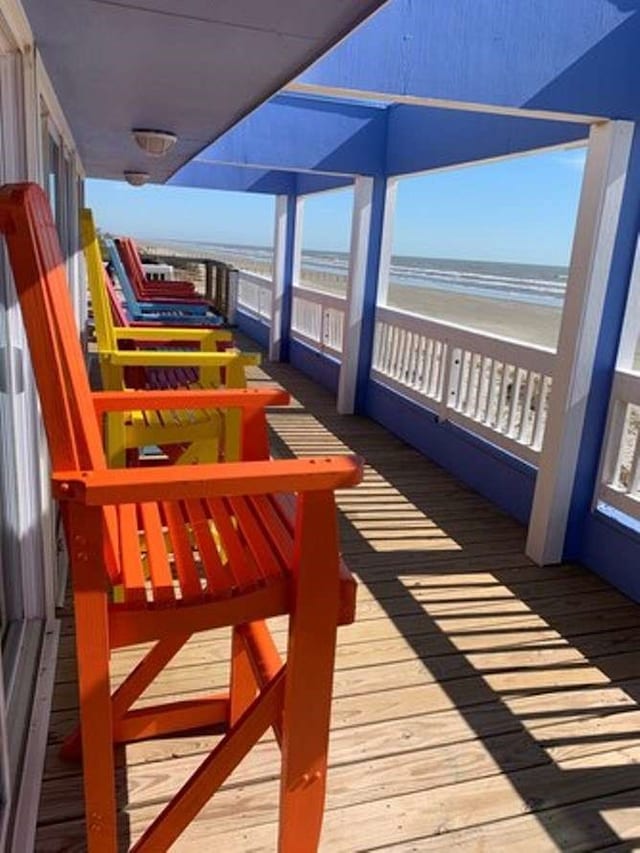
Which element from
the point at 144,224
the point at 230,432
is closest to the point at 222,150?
the point at 230,432

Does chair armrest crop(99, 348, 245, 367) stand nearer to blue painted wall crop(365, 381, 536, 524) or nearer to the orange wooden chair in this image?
the orange wooden chair

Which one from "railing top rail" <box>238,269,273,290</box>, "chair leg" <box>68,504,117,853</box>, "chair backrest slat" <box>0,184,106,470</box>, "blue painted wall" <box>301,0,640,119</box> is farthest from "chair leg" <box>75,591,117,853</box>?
"railing top rail" <box>238,269,273,290</box>

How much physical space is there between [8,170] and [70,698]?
1.51 metres

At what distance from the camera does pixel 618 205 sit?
109 inches

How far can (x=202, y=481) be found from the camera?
1.07m

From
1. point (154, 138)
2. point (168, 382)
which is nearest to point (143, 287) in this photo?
point (168, 382)

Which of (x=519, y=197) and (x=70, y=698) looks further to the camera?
(x=519, y=197)

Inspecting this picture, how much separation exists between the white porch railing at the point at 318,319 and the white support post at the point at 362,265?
59 cm

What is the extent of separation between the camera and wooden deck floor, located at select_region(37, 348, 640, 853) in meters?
1.59

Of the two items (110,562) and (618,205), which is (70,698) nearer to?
(110,562)

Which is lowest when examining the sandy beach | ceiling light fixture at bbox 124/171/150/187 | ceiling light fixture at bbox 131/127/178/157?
the sandy beach

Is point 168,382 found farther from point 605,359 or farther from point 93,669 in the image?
point 93,669

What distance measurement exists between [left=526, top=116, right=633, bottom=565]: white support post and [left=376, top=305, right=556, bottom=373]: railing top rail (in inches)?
21.5

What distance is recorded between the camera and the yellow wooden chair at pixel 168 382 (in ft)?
8.40
